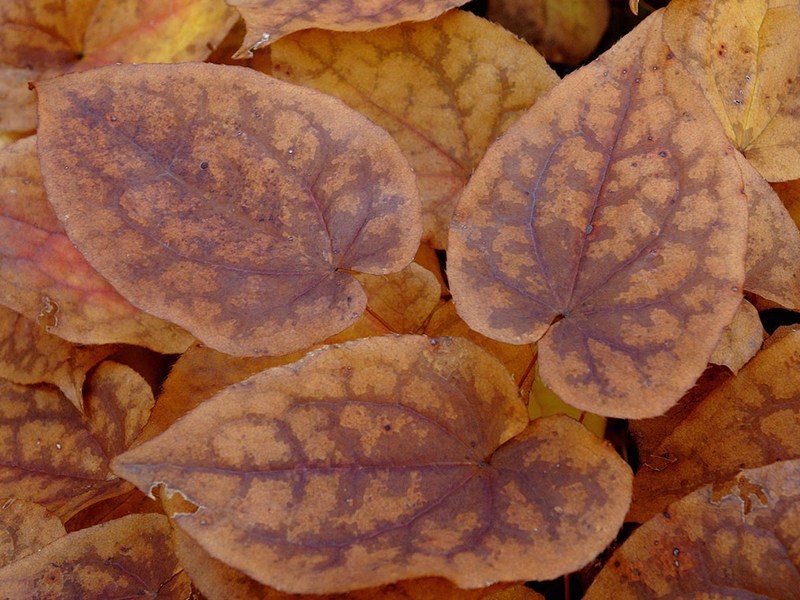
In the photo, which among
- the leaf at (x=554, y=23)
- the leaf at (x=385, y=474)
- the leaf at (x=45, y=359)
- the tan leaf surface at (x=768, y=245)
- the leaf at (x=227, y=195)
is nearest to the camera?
the leaf at (x=385, y=474)

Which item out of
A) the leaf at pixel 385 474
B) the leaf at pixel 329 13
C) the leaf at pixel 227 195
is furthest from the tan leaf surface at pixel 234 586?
the leaf at pixel 329 13

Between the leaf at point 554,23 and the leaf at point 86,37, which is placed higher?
the leaf at point 554,23

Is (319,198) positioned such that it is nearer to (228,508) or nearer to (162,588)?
(228,508)

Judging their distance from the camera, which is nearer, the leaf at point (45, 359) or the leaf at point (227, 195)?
the leaf at point (227, 195)

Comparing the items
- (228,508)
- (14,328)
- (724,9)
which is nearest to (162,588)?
(228,508)

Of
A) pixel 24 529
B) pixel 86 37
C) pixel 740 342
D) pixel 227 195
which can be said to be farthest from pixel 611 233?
pixel 86 37

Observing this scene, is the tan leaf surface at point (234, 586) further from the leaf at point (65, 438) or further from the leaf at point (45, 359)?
the leaf at point (45, 359)

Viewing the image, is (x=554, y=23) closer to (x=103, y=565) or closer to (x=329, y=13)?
(x=329, y=13)
